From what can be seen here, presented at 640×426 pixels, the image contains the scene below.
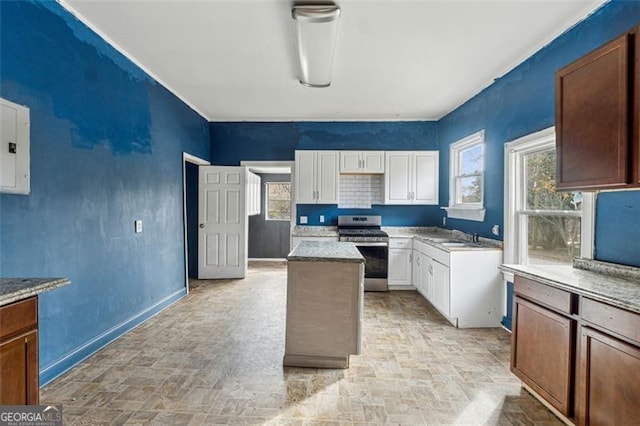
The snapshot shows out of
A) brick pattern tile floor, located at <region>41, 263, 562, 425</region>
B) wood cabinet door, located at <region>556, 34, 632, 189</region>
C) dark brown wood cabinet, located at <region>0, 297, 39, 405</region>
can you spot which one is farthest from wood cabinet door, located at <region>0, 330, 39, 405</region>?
wood cabinet door, located at <region>556, 34, 632, 189</region>

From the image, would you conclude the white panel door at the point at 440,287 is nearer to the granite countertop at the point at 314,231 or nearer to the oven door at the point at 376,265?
the oven door at the point at 376,265

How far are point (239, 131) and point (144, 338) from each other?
367 centimetres

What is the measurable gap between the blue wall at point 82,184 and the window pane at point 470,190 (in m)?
4.09

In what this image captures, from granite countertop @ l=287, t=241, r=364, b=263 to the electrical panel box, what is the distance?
1834mm

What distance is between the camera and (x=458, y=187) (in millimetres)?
4699

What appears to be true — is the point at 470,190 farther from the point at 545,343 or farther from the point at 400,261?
the point at 545,343

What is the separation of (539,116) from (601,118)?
3.64ft

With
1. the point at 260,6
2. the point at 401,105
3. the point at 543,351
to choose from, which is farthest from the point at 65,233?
the point at 401,105

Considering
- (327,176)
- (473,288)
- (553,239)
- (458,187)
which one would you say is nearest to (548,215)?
(553,239)

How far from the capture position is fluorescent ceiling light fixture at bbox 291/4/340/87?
7.21 feet

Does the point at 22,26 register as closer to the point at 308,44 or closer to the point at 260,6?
the point at 260,6

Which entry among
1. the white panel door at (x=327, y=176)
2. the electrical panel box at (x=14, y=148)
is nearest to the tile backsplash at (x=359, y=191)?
the white panel door at (x=327, y=176)

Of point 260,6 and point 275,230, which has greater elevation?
point 260,6

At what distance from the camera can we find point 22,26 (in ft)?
6.76
